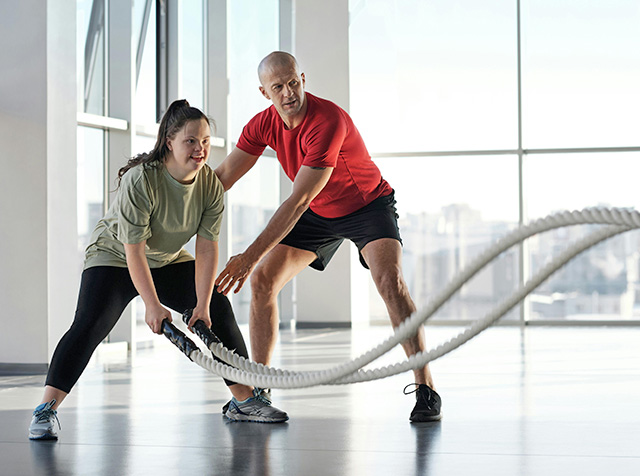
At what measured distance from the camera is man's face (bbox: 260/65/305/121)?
2729 mm

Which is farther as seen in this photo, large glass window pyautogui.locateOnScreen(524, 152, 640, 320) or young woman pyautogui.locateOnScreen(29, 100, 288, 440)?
large glass window pyautogui.locateOnScreen(524, 152, 640, 320)

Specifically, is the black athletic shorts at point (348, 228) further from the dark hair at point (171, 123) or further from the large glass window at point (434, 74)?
the large glass window at point (434, 74)

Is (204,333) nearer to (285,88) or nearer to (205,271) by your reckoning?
(205,271)

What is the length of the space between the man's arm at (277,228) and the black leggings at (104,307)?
143 mm

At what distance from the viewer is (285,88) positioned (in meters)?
2.75

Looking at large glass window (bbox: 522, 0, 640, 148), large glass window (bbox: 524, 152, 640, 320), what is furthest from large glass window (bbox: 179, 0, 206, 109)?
large glass window (bbox: 524, 152, 640, 320)

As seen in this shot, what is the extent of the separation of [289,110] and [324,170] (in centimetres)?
24

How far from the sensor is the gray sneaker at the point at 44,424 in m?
2.56

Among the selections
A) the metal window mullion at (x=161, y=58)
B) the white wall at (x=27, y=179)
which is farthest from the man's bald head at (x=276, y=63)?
the metal window mullion at (x=161, y=58)

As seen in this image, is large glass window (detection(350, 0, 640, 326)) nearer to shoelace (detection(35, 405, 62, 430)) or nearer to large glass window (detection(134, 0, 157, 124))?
large glass window (detection(134, 0, 157, 124))

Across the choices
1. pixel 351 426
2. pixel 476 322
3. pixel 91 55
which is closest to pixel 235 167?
pixel 351 426

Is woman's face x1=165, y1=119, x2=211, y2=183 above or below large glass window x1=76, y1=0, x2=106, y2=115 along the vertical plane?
A: below

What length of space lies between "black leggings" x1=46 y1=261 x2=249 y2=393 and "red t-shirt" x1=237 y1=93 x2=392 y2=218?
53cm

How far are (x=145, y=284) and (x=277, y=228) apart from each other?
417mm
